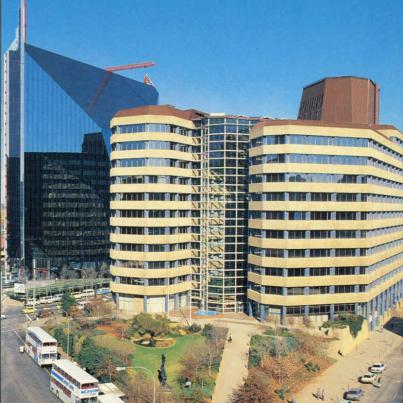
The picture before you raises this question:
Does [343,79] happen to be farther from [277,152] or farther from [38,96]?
[38,96]

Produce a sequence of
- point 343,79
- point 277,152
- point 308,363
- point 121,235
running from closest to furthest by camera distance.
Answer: point 308,363, point 277,152, point 121,235, point 343,79

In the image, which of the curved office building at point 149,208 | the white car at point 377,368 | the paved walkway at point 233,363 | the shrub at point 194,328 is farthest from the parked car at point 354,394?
the curved office building at point 149,208

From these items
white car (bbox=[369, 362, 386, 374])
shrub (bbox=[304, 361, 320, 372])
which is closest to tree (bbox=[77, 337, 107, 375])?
shrub (bbox=[304, 361, 320, 372])

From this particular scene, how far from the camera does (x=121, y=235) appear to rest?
89500 mm

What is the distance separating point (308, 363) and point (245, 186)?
35.8 metres

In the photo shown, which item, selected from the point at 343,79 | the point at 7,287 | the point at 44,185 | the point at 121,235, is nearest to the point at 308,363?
the point at 121,235

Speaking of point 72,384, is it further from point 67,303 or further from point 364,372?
→ point 364,372

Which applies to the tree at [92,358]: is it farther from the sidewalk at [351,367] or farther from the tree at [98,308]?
the tree at [98,308]

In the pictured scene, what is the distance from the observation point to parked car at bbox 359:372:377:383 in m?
63.7

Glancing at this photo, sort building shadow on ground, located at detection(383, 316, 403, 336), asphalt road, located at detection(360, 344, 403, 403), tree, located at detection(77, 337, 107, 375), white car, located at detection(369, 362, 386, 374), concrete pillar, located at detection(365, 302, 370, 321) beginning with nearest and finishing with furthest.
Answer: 1. asphalt road, located at detection(360, 344, 403, 403)
2. tree, located at detection(77, 337, 107, 375)
3. white car, located at detection(369, 362, 386, 374)
4. concrete pillar, located at detection(365, 302, 370, 321)
5. building shadow on ground, located at detection(383, 316, 403, 336)

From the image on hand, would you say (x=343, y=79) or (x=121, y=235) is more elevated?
(x=343, y=79)

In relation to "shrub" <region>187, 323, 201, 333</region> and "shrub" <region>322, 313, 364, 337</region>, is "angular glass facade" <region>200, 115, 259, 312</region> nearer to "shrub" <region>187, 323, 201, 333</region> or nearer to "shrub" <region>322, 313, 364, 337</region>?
"shrub" <region>187, 323, 201, 333</region>

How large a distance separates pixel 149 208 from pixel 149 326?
22.3 m

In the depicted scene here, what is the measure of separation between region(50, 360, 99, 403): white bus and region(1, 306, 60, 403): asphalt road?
153cm
